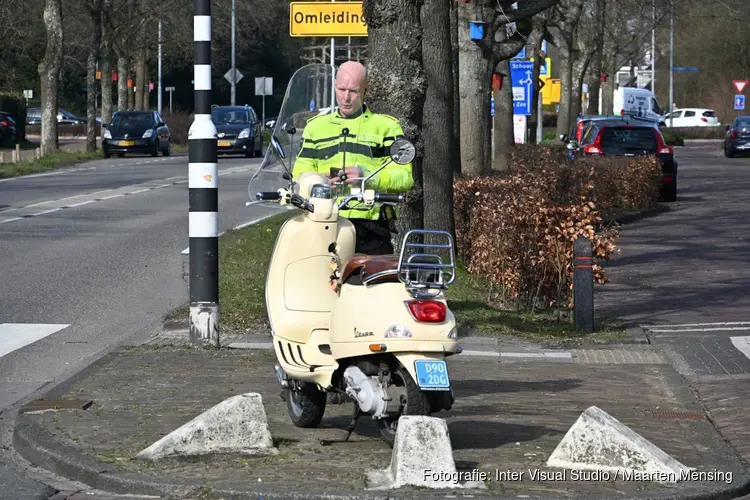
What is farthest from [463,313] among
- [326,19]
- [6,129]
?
[6,129]

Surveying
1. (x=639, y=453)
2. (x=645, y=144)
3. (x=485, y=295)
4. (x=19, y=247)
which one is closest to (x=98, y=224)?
(x=19, y=247)

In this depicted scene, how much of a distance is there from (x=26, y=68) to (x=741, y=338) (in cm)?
6567

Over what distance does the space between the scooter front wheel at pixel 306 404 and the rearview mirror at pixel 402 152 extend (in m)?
1.25

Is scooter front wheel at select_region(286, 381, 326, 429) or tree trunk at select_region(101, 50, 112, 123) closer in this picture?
scooter front wheel at select_region(286, 381, 326, 429)

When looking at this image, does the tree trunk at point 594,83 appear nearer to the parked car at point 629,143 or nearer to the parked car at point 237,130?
the parked car at point 237,130

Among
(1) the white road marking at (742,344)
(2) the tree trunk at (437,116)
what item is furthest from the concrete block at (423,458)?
(2) the tree trunk at (437,116)

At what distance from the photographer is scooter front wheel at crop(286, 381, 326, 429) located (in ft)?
21.9

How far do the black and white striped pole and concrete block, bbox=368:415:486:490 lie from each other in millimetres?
4195

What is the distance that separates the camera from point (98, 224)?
763 inches

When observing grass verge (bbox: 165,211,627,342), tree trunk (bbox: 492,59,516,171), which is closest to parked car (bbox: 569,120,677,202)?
tree trunk (bbox: 492,59,516,171)

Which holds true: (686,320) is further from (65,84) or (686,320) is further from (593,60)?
(65,84)

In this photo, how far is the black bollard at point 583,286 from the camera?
10.9 metres

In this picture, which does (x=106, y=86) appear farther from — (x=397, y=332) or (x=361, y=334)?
(x=397, y=332)

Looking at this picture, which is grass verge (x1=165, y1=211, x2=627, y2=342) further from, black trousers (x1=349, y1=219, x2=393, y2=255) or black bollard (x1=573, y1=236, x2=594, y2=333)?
black trousers (x1=349, y1=219, x2=393, y2=255)
